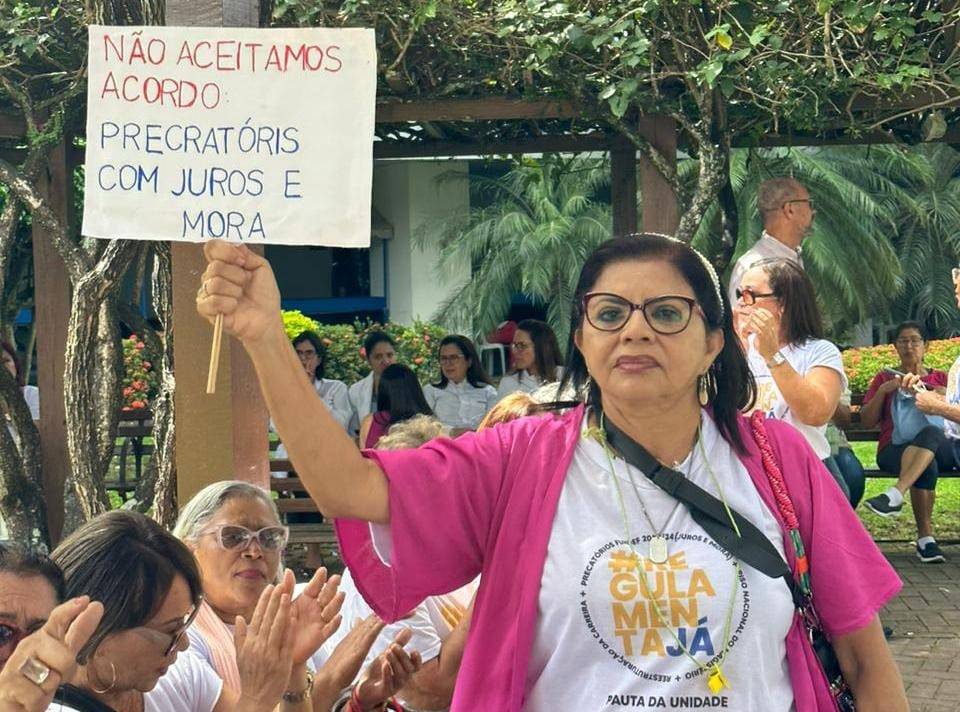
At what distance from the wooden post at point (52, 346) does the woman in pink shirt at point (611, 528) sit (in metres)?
5.42

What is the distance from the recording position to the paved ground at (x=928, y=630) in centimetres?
605

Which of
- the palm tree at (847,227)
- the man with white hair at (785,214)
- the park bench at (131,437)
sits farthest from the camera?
the palm tree at (847,227)

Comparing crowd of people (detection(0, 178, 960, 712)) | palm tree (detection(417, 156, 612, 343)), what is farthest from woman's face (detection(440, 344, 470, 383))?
palm tree (detection(417, 156, 612, 343))

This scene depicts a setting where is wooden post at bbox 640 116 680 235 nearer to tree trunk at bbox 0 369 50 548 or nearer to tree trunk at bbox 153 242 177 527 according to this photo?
tree trunk at bbox 153 242 177 527

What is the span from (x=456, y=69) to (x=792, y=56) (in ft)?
5.29

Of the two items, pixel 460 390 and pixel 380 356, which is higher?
pixel 380 356

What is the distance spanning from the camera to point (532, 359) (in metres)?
9.30

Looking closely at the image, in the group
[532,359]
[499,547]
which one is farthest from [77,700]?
[532,359]

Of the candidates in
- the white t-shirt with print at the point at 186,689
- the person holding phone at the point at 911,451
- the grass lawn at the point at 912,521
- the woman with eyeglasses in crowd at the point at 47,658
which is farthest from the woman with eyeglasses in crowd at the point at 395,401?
the woman with eyeglasses in crowd at the point at 47,658

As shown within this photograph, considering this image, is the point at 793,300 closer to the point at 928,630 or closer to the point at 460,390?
the point at 928,630

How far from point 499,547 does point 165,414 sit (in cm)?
394

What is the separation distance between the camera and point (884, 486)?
12672 millimetres

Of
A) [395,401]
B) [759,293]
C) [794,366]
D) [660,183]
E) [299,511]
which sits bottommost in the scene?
[299,511]

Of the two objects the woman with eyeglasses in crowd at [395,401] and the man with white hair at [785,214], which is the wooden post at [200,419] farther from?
the woman with eyeglasses in crowd at [395,401]
